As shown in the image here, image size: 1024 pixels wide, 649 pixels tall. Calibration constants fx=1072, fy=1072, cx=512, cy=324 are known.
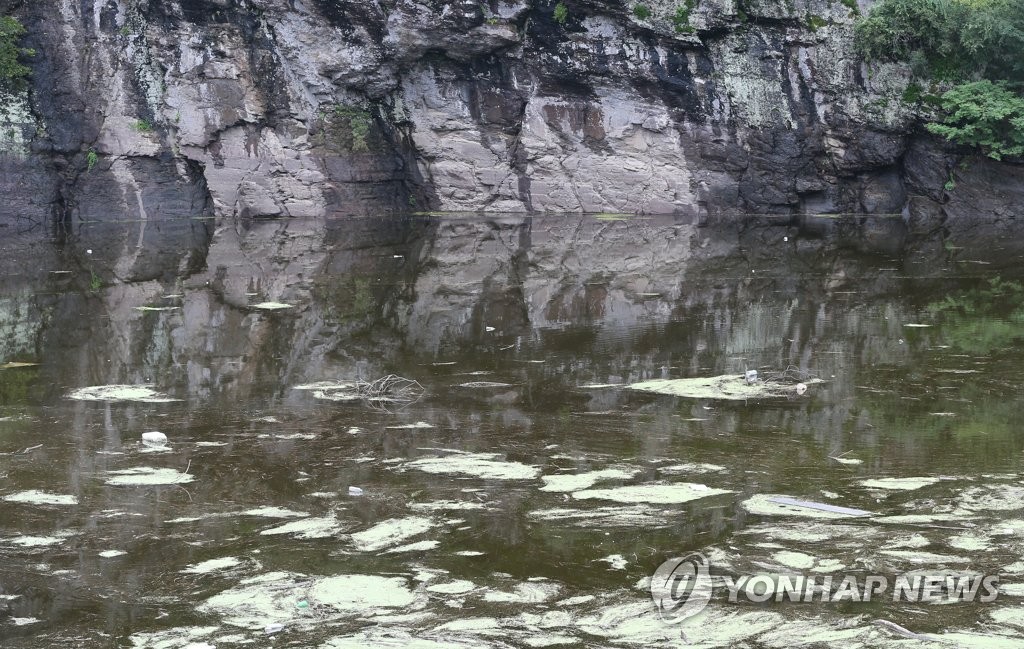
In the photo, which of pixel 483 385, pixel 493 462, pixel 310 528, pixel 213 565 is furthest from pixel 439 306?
pixel 213 565

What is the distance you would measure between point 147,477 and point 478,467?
1843 mm

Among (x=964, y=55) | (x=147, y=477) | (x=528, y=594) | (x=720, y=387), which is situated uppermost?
(x=964, y=55)

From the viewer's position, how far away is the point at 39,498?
221 inches

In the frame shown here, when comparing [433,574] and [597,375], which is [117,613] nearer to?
[433,574]

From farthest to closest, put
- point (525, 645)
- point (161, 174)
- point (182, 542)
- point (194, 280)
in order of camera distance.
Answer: point (161, 174), point (194, 280), point (182, 542), point (525, 645)

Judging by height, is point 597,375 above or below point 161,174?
below

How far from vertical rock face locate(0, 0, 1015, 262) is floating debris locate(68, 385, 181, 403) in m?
15.8

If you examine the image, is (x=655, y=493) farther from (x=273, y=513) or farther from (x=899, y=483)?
(x=273, y=513)

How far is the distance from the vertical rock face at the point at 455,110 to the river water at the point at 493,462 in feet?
38.8

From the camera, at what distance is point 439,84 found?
84.2 feet

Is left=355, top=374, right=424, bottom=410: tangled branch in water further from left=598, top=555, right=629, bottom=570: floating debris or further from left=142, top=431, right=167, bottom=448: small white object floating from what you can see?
left=598, top=555, right=629, bottom=570: floating debris

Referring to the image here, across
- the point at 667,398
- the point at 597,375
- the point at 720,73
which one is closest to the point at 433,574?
the point at 667,398

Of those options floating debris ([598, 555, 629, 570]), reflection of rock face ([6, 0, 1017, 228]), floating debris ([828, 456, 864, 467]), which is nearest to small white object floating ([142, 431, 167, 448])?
floating debris ([598, 555, 629, 570])

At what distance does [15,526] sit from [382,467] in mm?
1912
